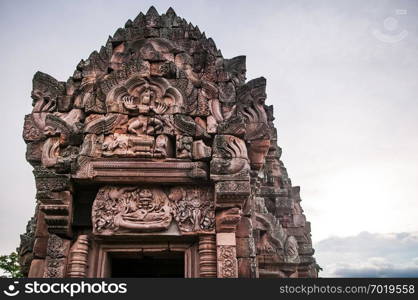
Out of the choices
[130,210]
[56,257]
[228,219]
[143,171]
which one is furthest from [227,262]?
[56,257]

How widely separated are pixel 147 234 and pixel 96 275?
37.1 inches

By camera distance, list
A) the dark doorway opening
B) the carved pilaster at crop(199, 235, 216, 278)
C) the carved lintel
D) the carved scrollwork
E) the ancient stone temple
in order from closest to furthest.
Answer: the carved scrollwork, the carved pilaster at crop(199, 235, 216, 278), the ancient stone temple, the carved lintel, the dark doorway opening

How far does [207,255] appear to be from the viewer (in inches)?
195

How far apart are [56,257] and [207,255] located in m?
2.02

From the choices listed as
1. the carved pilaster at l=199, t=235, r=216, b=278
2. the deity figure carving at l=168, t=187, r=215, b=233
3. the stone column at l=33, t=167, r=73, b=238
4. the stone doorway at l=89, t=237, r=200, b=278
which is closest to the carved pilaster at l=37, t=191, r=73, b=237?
the stone column at l=33, t=167, r=73, b=238

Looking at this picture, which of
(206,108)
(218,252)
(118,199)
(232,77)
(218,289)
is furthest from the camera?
(232,77)

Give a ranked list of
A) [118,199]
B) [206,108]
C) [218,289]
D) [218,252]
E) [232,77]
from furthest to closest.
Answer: [232,77], [206,108], [118,199], [218,252], [218,289]

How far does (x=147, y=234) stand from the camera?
5055 millimetres

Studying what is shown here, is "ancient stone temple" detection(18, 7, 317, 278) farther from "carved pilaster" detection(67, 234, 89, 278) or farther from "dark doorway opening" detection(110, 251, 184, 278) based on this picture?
"dark doorway opening" detection(110, 251, 184, 278)

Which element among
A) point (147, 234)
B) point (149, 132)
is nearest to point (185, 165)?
point (149, 132)

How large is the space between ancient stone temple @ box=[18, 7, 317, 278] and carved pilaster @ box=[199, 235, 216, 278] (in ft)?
0.05

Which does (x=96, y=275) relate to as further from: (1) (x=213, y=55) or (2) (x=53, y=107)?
(1) (x=213, y=55)

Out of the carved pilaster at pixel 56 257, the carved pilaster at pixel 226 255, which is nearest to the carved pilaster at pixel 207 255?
the carved pilaster at pixel 226 255

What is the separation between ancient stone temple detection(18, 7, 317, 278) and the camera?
16.4 feet
